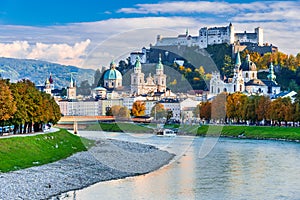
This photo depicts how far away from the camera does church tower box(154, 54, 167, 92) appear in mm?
141625

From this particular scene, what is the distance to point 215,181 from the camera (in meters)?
32.6

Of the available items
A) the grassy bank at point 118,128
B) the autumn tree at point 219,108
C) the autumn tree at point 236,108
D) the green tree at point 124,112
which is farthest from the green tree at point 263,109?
the green tree at point 124,112

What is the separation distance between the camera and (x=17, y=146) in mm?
35906

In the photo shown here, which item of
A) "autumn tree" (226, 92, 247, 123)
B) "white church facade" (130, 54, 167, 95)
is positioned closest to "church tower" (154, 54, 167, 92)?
"white church facade" (130, 54, 167, 95)

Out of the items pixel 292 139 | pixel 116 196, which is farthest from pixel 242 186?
pixel 292 139

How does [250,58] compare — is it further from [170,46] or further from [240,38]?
[170,46]

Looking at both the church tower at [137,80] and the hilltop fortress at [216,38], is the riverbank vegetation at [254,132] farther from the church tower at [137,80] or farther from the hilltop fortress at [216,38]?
the hilltop fortress at [216,38]

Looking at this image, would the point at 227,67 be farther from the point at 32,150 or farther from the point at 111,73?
the point at 32,150

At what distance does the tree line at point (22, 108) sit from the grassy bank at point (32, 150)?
1.92 metres

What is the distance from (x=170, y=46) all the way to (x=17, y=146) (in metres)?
117

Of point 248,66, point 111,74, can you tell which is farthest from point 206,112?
point 111,74

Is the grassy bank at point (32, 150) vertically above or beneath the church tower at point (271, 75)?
beneath

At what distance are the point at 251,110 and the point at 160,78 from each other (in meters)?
63.7

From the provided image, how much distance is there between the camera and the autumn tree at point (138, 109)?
4515 inches
